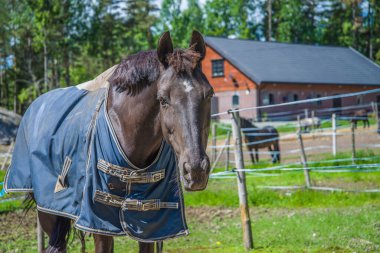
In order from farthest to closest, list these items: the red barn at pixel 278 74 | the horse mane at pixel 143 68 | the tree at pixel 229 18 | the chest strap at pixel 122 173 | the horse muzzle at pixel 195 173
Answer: the tree at pixel 229 18 → the red barn at pixel 278 74 → the chest strap at pixel 122 173 → the horse mane at pixel 143 68 → the horse muzzle at pixel 195 173

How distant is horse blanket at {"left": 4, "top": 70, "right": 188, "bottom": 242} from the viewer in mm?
3363

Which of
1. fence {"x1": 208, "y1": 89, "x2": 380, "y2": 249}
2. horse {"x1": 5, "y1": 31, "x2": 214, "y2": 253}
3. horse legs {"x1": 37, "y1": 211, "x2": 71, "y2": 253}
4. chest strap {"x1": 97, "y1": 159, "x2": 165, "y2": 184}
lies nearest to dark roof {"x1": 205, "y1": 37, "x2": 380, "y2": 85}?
fence {"x1": 208, "y1": 89, "x2": 380, "y2": 249}

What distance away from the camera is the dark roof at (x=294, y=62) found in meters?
34.2

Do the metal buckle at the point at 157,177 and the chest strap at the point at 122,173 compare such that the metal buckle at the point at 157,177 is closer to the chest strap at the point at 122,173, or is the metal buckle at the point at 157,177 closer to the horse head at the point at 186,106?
the chest strap at the point at 122,173

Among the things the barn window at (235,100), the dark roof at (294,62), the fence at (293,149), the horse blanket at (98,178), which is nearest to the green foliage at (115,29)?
the dark roof at (294,62)

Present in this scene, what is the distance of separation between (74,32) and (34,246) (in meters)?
34.3

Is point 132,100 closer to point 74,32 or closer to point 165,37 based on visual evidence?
point 165,37

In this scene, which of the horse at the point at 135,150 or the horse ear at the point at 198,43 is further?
the horse ear at the point at 198,43

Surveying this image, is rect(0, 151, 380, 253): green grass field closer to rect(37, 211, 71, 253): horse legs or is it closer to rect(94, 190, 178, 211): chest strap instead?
rect(37, 211, 71, 253): horse legs

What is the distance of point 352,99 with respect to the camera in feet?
106

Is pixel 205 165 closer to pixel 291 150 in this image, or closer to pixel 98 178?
pixel 98 178

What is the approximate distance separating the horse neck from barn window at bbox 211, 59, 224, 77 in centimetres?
3316

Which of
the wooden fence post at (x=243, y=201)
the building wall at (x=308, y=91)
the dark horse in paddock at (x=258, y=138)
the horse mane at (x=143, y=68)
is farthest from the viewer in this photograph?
the building wall at (x=308, y=91)

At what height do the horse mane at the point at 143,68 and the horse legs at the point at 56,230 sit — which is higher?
the horse mane at the point at 143,68
